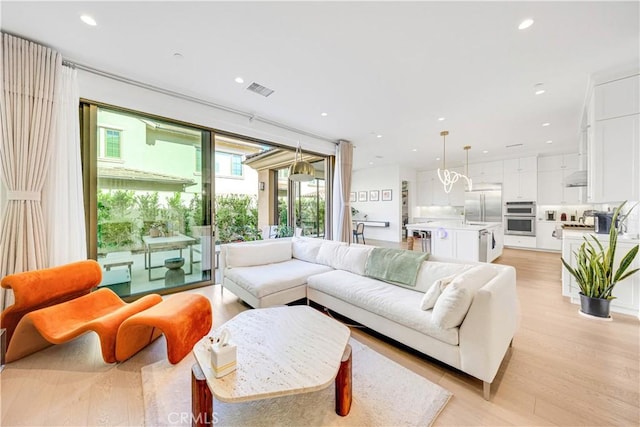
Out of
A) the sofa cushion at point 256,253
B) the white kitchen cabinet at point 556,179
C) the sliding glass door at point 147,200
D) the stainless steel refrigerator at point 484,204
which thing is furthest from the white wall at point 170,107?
the white kitchen cabinet at point 556,179

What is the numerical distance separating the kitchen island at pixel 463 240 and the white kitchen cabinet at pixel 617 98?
2.38 meters

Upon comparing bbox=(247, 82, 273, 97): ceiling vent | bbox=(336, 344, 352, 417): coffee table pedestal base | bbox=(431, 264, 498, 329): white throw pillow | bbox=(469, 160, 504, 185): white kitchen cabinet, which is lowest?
bbox=(336, 344, 352, 417): coffee table pedestal base

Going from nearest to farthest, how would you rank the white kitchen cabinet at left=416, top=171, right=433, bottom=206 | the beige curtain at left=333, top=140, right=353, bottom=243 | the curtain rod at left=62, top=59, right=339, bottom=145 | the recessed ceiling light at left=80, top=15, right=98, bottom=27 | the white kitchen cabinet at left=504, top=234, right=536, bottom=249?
the recessed ceiling light at left=80, top=15, right=98, bottom=27 → the curtain rod at left=62, top=59, right=339, bottom=145 → the beige curtain at left=333, top=140, right=353, bottom=243 → the white kitchen cabinet at left=504, top=234, right=536, bottom=249 → the white kitchen cabinet at left=416, top=171, right=433, bottom=206

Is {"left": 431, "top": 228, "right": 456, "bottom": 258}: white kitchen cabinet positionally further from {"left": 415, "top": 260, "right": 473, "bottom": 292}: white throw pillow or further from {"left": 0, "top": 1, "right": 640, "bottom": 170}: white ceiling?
{"left": 415, "top": 260, "right": 473, "bottom": 292}: white throw pillow

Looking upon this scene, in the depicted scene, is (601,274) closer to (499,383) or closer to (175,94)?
(499,383)

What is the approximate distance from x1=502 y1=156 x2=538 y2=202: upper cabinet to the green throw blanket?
6.52m

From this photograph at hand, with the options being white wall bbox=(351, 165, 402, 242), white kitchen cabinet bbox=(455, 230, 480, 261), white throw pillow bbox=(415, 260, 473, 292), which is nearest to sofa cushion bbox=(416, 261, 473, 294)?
white throw pillow bbox=(415, 260, 473, 292)

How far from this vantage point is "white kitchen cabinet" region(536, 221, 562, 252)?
262 inches

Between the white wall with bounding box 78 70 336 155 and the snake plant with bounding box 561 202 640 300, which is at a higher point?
the white wall with bounding box 78 70 336 155

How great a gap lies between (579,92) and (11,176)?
669 centimetres

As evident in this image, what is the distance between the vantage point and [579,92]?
10.8 feet

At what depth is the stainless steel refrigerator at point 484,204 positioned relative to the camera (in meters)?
7.34

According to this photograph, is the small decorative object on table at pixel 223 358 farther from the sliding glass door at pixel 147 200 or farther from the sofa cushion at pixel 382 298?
the sliding glass door at pixel 147 200

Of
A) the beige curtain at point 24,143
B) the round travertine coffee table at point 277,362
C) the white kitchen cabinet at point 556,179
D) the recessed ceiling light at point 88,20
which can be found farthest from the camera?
the white kitchen cabinet at point 556,179
